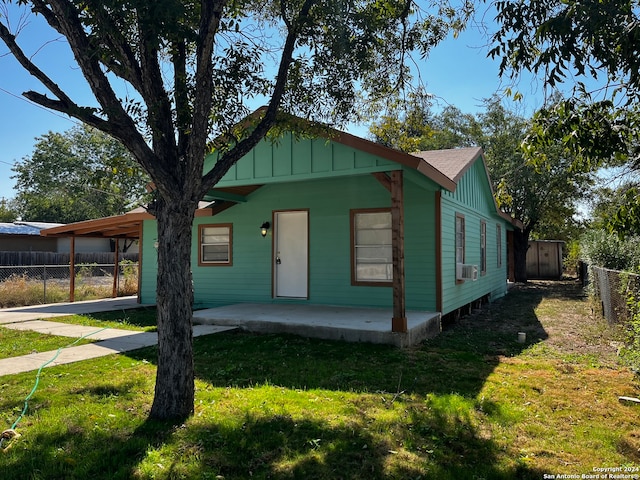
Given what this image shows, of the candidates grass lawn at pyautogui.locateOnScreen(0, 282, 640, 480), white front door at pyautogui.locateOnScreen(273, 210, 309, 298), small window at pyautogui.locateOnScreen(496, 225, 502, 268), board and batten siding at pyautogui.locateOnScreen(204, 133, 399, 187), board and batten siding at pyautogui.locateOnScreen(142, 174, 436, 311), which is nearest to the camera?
grass lawn at pyautogui.locateOnScreen(0, 282, 640, 480)

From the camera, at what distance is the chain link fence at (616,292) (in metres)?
6.15

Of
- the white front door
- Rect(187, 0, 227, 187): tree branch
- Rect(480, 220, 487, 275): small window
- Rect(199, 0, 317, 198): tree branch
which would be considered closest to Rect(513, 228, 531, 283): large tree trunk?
Rect(480, 220, 487, 275): small window

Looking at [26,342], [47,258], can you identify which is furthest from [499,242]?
[47,258]

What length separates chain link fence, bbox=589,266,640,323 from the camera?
615cm

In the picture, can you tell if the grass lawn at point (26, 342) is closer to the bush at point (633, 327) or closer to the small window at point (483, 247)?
the bush at point (633, 327)

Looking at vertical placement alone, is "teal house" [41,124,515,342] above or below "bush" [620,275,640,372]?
above

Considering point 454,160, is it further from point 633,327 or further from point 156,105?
point 156,105

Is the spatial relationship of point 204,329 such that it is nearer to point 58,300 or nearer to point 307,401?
point 307,401

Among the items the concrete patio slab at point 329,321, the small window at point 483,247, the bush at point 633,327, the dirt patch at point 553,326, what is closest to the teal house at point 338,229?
the small window at point 483,247

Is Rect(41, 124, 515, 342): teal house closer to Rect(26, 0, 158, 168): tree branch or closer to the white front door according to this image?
the white front door

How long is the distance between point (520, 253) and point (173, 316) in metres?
19.7

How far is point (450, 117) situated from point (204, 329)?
21.8 m

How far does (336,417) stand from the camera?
3.63m

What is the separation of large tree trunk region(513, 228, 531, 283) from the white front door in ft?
44.7
